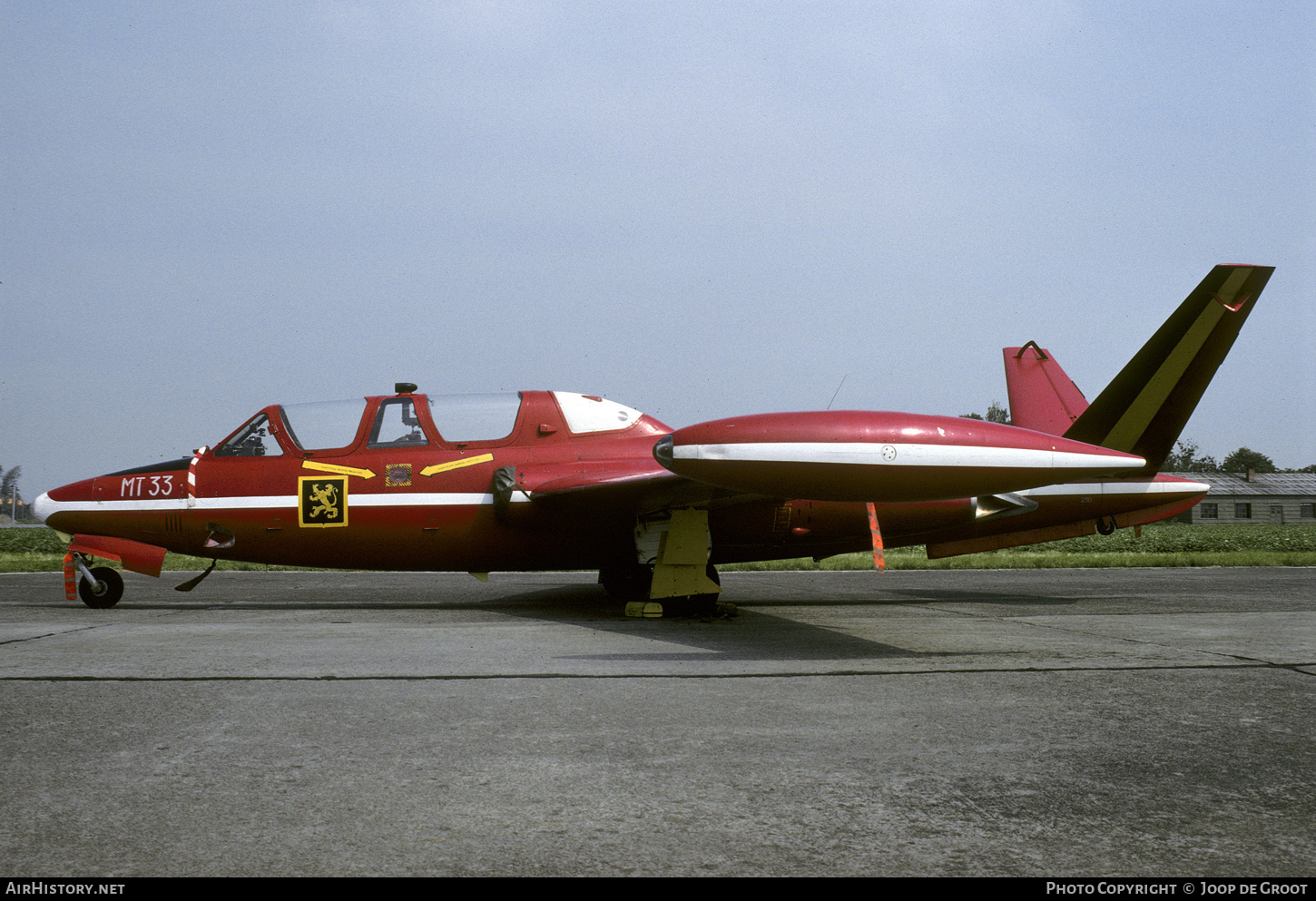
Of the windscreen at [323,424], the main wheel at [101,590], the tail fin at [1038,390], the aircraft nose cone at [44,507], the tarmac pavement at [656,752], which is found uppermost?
the tail fin at [1038,390]

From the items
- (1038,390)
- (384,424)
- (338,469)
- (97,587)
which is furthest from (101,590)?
(1038,390)

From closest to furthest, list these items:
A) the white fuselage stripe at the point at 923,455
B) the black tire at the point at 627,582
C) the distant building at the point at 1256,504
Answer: the white fuselage stripe at the point at 923,455 < the black tire at the point at 627,582 < the distant building at the point at 1256,504

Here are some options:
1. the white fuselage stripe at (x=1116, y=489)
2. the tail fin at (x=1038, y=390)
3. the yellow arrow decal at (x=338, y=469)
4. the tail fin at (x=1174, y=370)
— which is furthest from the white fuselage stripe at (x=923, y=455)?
the tail fin at (x=1038, y=390)

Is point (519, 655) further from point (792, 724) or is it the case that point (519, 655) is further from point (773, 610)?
point (773, 610)

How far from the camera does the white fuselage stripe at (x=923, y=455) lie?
20.8ft

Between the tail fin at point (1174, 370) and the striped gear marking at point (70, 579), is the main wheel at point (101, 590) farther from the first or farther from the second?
the tail fin at point (1174, 370)

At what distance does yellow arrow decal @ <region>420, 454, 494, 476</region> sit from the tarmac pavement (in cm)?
267

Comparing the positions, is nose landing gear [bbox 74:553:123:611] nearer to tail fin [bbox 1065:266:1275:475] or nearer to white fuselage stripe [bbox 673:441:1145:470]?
white fuselage stripe [bbox 673:441:1145:470]

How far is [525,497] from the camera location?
1030cm

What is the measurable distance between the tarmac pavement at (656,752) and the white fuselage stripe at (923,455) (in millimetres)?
1377

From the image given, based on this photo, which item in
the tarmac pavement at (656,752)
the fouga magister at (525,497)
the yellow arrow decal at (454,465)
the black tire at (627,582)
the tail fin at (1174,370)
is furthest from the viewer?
the black tire at (627,582)

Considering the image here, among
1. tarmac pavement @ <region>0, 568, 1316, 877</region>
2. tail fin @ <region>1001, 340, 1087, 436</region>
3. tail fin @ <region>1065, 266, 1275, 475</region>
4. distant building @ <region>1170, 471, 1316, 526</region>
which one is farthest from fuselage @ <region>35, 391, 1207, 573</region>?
distant building @ <region>1170, 471, 1316, 526</region>

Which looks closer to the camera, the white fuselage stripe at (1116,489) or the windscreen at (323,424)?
the windscreen at (323,424)

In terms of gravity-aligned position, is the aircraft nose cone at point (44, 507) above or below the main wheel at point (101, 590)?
above
